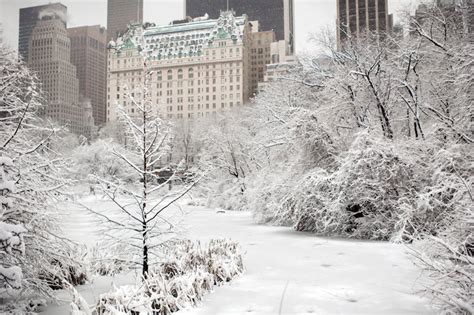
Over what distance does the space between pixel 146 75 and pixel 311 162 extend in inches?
366

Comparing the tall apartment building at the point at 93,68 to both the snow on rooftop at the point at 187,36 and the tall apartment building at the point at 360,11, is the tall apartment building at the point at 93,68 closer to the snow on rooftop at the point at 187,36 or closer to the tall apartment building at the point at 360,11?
the snow on rooftop at the point at 187,36

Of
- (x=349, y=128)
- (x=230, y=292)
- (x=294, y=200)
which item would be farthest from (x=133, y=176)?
(x=349, y=128)

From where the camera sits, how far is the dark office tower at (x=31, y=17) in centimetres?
1157

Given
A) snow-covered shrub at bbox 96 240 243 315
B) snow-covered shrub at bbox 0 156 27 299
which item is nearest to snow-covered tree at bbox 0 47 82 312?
snow-covered shrub at bbox 0 156 27 299

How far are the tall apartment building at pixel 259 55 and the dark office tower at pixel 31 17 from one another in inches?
5181

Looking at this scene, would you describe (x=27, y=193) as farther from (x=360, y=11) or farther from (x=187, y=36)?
(x=187, y=36)

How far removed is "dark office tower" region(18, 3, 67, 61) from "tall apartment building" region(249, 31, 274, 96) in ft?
432

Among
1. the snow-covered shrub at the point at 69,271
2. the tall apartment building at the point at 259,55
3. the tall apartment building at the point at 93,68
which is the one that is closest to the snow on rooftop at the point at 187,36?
the tall apartment building at the point at 93,68

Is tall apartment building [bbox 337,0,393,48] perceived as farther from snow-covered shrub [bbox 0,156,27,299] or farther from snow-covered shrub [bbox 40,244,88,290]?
snow-covered shrub [bbox 0,156,27,299]

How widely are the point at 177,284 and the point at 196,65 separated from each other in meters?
123

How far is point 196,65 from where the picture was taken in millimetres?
124812

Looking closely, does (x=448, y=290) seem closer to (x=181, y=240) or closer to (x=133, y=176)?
(x=181, y=240)

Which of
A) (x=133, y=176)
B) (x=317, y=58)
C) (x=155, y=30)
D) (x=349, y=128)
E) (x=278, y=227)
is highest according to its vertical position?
(x=155, y=30)

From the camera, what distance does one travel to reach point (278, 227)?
17.2m
